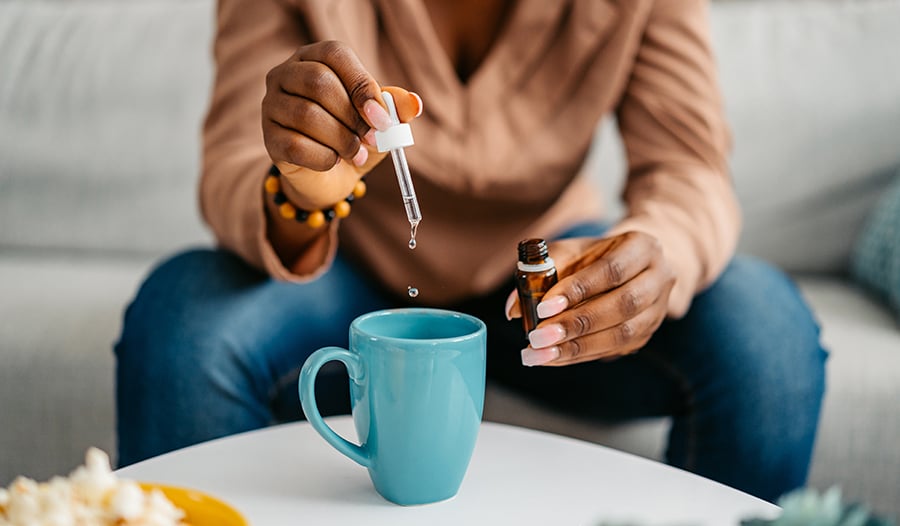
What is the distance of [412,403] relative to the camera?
1.75ft

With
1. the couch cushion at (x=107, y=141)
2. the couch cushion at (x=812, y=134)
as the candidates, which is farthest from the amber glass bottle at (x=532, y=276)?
the couch cushion at (x=107, y=141)

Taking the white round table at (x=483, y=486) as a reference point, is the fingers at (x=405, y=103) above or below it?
above

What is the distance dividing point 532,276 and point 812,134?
1.01 m

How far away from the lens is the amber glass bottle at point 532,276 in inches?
22.6

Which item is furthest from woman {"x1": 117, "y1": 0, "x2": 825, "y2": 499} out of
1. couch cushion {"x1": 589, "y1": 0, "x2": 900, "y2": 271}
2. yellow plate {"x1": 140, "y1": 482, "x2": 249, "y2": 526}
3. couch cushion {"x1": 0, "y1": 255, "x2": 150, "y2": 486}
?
couch cushion {"x1": 589, "y1": 0, "x2": 900, "y2": 271}

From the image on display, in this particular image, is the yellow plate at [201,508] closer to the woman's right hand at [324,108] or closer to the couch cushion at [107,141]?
the woman's right hand at [324,108]

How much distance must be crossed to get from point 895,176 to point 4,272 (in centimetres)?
144

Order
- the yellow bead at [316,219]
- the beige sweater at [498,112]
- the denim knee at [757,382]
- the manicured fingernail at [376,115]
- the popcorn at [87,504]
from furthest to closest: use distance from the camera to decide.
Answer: the beige sweater at [498,112], the denim knee at [757,382], the yellow bead at [316,219], the manicured fingernail at [376,115], the popcorn at [87,504]

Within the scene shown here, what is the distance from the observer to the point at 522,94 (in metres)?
1.00

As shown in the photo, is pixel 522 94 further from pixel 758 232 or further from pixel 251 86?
pixel 758 232

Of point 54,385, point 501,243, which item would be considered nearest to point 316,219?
point 501,243

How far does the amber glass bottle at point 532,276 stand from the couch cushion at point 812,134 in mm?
926

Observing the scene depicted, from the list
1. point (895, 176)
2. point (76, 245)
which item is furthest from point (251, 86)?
point (895, 176)

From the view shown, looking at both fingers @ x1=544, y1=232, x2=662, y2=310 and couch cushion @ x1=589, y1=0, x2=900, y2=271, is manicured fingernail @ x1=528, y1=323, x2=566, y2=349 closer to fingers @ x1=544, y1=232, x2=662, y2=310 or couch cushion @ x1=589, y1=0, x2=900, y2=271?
fingers @ x1=544, y1=232, x2=662, y2=310
